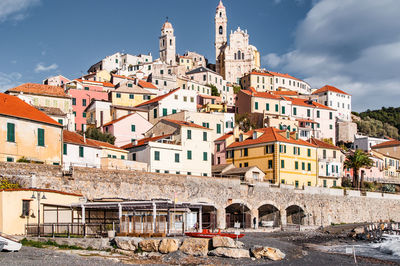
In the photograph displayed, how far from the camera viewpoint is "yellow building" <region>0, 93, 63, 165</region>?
1422 inches

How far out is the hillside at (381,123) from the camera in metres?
120

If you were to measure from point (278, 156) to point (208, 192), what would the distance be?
16.2 meters

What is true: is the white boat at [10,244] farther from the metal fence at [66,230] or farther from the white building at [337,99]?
the white building at [337,99]

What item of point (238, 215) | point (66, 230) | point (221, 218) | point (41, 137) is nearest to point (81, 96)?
point (238, 215)

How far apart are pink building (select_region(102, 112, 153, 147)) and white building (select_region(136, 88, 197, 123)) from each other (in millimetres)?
4876

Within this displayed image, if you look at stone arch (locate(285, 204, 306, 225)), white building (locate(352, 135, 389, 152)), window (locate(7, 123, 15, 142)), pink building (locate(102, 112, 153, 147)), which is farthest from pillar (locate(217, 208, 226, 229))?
white building (locate(352, 135, 389, 152))

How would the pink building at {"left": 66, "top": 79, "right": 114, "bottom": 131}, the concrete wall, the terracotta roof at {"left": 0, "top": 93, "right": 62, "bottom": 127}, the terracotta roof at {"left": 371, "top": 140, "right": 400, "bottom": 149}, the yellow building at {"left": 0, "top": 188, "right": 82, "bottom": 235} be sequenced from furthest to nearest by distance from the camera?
the terracotta roof at {"left": 371, "top": 140, "right": 400, "bottom": 149} < the pink building at {"left": 66, "top": 79, "right": 114, "bottom": 131} < the terracotta roof at {"left": 0, "top": 93, "right": 62, "bottom": 127} < the concrete wall < the yellow building at {"left": 0, "top": 188, "right": 82, "bottom": 235}

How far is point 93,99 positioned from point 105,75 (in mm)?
35948

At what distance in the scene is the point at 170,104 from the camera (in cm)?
7031

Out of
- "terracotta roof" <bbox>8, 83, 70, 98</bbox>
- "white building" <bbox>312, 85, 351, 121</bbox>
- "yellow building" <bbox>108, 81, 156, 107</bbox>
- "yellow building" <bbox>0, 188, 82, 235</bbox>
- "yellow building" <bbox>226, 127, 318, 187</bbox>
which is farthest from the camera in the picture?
"white building" <bbox>312, 85, 351, 121</bbox>

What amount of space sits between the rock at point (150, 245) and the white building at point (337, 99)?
283 feet

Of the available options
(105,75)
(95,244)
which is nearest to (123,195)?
(95,244)

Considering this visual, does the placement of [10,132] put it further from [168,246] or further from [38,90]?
[38,90]

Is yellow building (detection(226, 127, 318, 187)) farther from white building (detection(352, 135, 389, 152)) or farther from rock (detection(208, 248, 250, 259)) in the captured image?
white building (detection(352, 135, 389, 152))
